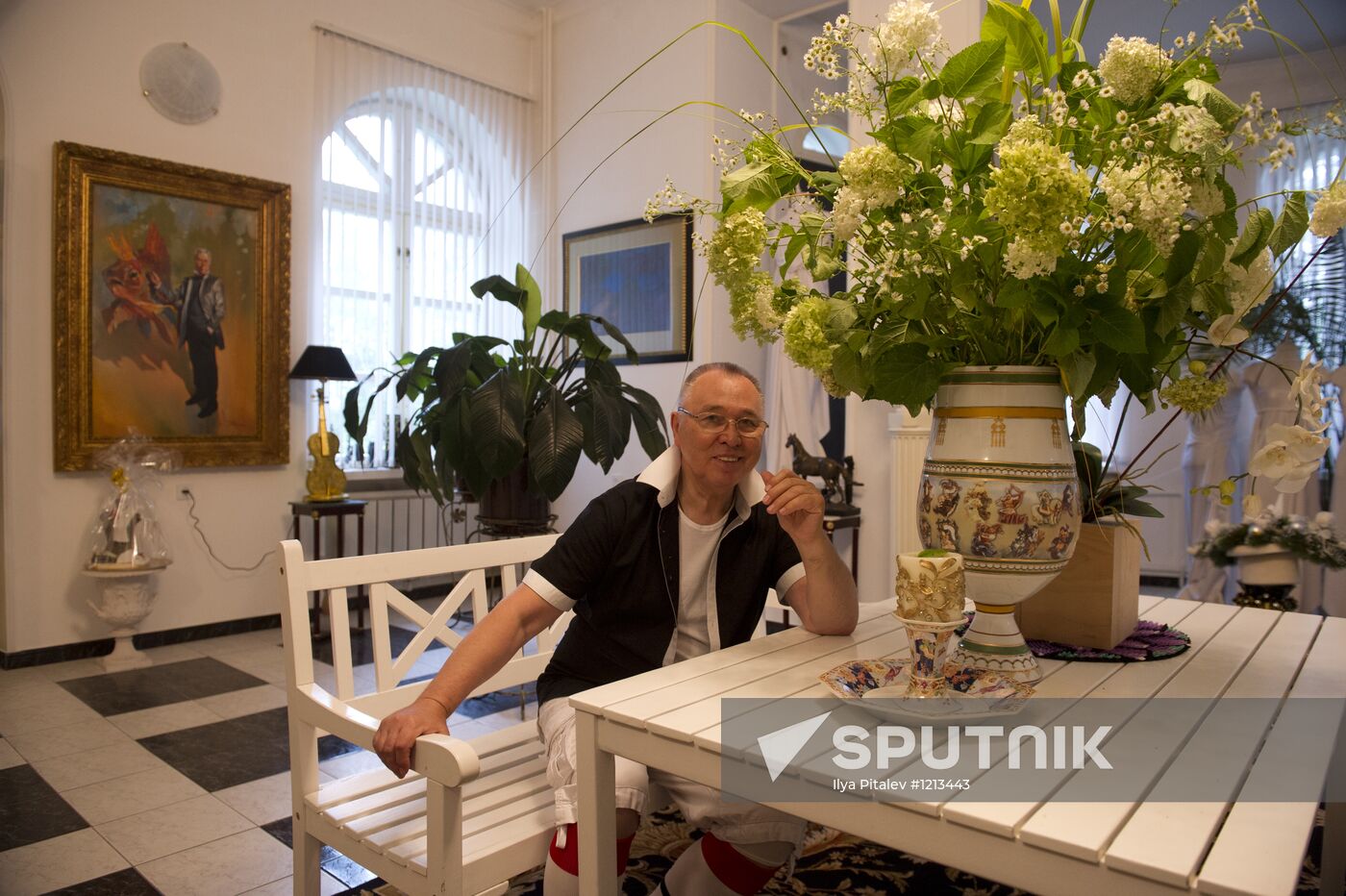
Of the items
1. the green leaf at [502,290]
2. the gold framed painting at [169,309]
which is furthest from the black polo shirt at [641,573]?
the gold framed painting at [169,309]

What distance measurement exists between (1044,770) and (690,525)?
83 cm

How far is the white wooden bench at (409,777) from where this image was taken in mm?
1236

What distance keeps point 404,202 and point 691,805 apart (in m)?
4.86

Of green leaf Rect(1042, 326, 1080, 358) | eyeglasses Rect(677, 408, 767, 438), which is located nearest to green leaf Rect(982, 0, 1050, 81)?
green leaf Rect(1042, 326, 1080, 358)

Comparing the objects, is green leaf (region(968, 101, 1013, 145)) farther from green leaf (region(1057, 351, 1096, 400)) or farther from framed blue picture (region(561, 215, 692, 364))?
framed blue picture (region(561, 215, 692, 364))

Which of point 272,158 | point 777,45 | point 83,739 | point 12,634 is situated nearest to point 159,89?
point 272,158

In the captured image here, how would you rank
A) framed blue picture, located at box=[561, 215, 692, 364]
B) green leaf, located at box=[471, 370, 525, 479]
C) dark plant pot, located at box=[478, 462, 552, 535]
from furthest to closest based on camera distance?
framed blue picture, located at box=[561, 215, 692, 364], dark plant pot, located at box=[478, 462, 552, 535], green leaf, located at box=[471, 370, 525, 479]

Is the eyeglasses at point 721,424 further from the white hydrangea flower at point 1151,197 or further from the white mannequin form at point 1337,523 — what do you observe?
the white mannequin form at point 1337,523

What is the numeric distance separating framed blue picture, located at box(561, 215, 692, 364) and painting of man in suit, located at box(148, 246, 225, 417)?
7.17 ft

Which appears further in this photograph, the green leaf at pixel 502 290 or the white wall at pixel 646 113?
the white wall at pixel 646 113

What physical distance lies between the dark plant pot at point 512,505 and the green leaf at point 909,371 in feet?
8.63

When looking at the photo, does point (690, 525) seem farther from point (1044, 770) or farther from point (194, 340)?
point (194, 340)

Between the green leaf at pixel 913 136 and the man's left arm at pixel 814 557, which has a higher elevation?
the green leaf at pixel 913 136

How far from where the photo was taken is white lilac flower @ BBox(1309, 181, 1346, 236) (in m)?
1.13
